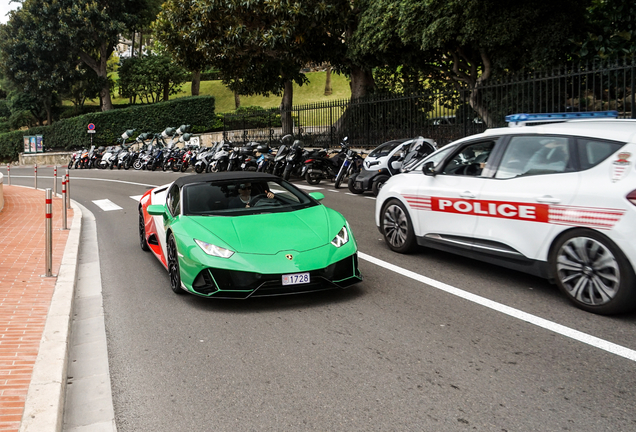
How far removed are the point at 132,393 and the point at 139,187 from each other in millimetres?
18570

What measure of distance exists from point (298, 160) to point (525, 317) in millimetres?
15977

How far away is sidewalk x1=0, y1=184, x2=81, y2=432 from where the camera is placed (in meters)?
3.71

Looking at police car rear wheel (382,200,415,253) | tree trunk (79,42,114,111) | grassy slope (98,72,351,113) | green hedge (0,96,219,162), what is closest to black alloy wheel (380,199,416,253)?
police car rear wheel (382,200,415,253)

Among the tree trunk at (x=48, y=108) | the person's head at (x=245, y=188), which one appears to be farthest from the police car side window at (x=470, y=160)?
the tree trunk at (x=48, y=108)

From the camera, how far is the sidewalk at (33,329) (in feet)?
12.2

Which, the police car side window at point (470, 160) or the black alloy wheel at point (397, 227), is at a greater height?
the police car side window at point (470, 160)

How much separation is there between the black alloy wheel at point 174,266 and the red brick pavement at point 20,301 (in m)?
1.22

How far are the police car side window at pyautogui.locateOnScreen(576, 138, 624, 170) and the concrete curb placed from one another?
4692 millimetres

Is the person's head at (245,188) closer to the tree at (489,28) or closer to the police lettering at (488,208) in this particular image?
the police lettering at (488,208)

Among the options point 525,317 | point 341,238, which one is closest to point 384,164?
point 341,238

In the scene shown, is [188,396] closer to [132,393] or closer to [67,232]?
[132,393]

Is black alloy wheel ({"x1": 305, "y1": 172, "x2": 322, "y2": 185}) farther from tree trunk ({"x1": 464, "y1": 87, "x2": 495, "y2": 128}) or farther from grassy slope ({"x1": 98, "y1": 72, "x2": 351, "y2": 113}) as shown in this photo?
grassy slope ({"x1": 98, "y1": 72, "x2": 351, "y2": 113})

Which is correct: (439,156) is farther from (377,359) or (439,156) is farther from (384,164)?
(384,164)

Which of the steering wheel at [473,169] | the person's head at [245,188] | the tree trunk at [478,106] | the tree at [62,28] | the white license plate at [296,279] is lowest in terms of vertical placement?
the white license plate at [296,279]
